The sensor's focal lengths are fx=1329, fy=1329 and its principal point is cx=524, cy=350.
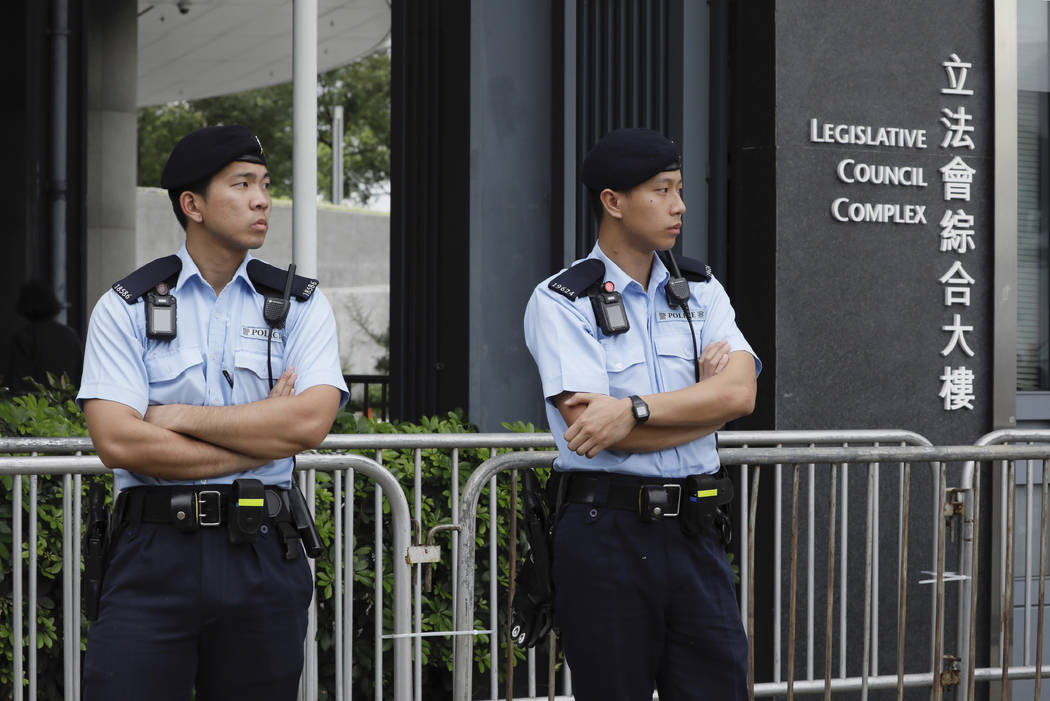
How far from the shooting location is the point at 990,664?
6.18 metres

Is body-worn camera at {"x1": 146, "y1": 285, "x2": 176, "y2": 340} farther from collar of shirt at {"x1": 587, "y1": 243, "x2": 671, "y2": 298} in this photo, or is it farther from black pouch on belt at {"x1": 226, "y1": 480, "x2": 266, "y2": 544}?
collar of shirt at {"x1": 587, "y1": 243, "x2": 671, "y2": 298}

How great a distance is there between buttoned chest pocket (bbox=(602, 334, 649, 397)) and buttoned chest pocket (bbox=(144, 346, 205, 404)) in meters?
1.09

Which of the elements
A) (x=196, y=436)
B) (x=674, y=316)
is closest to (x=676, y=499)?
(x=674, y=316)

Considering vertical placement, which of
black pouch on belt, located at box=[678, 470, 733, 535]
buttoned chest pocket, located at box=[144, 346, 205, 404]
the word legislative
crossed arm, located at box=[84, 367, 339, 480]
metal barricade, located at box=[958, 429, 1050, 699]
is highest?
the word legislative

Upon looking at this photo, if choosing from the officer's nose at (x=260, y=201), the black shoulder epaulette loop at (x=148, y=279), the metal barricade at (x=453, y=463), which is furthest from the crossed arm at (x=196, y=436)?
the metal barricade at (x=453, y=463)

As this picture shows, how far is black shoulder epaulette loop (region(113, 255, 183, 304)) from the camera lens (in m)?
3.21

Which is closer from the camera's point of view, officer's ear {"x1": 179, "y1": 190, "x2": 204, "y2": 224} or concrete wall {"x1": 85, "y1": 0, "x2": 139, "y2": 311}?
officer's ear {"x1": 179, "y1": 190, "x2": 204, "y2": 224}

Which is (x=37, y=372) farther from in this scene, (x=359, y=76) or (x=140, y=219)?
(x=359, y=76)

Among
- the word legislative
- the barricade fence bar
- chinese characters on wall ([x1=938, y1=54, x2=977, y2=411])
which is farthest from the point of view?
chinese characters on wall ([x1=938, y1=54, x2=977, y2=411])

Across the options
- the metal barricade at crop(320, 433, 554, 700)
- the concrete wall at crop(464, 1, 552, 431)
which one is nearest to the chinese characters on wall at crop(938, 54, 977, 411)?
the concrete wall at crop(464, 1, 552, 431)

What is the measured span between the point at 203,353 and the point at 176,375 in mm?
84

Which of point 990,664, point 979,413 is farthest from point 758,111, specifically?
point 990,664

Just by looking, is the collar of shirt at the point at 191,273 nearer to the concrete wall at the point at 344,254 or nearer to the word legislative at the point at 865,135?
the word legislative at the point at 865,135

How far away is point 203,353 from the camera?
127 inches
